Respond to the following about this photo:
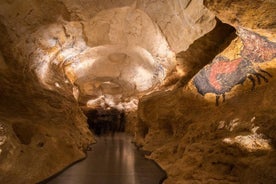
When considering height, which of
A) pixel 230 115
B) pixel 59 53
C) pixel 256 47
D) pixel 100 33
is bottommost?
pixel 230 115

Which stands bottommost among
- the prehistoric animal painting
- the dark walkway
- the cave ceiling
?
the dark walkway

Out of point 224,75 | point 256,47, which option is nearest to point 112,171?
point 224,75

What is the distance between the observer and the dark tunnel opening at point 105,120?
11.9 m

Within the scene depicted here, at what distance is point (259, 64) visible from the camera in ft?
15.7

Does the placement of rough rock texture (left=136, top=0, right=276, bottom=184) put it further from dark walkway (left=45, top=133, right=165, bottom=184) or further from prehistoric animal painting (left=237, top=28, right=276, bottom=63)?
dark walkway (left=45, top=133, right=165, bottom=184)

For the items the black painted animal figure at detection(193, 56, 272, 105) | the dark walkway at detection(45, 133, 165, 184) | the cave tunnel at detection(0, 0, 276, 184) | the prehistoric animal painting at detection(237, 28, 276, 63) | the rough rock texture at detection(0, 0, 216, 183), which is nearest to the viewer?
the cave tunnel at detection(0, 0, 276, 184)

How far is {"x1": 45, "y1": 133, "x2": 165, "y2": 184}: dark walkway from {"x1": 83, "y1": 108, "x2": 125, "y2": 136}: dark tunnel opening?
5.94 metres

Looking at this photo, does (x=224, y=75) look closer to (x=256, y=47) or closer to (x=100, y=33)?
(x=256, y=47)

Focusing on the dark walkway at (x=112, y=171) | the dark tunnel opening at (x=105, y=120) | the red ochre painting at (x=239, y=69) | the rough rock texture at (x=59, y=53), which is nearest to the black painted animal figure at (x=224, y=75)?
the red ochre painting at (x=239, y=69)

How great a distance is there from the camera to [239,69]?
17.0 feet

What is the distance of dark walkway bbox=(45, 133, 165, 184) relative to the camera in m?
4.00

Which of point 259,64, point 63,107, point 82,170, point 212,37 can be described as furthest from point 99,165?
point 212,37

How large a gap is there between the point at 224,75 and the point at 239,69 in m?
0.36

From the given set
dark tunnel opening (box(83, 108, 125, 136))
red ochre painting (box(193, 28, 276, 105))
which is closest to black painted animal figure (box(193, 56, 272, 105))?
red ochre painting (box(193, 28, 276, 105))
